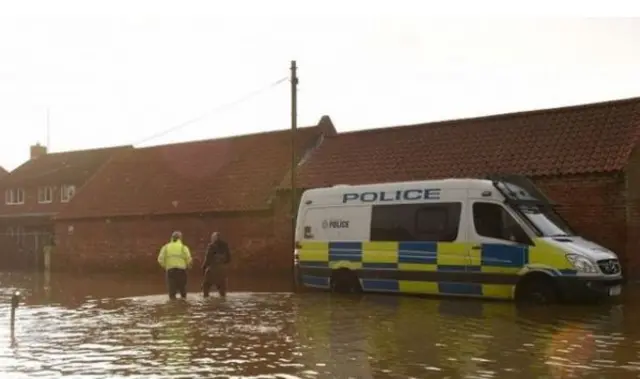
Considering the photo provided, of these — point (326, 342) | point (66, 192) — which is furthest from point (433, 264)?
point (66, 192)

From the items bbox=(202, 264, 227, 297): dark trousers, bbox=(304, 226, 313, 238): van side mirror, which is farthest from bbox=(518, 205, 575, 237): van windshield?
bbox=(202, 264, 227, 297): dark trousers

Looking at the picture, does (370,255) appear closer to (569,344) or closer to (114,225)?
(569,344)

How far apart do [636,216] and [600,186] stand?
3.84 feet

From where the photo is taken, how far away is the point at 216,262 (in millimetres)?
17656

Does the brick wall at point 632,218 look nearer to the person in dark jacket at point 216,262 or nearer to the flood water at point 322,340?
the flood water at point 322,340

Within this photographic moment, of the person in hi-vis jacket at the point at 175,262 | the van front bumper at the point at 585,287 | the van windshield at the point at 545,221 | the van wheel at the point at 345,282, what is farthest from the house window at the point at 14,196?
the van front bumper at the point at 585,287

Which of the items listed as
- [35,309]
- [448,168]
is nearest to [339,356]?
[35,309]

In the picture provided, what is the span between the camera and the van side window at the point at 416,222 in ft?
50.6

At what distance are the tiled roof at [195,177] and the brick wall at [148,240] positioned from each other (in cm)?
43

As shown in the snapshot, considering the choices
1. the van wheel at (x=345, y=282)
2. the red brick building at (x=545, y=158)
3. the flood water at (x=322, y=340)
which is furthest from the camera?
the red brick building at (x=545, y=158)

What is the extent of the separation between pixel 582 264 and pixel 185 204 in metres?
20.2

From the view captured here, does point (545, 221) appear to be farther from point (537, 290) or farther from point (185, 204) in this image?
point (185, 204)

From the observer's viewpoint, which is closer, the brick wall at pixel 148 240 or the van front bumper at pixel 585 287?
the van front bumper at pixel 585 287

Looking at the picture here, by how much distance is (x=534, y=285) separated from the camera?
1435 centimetres
